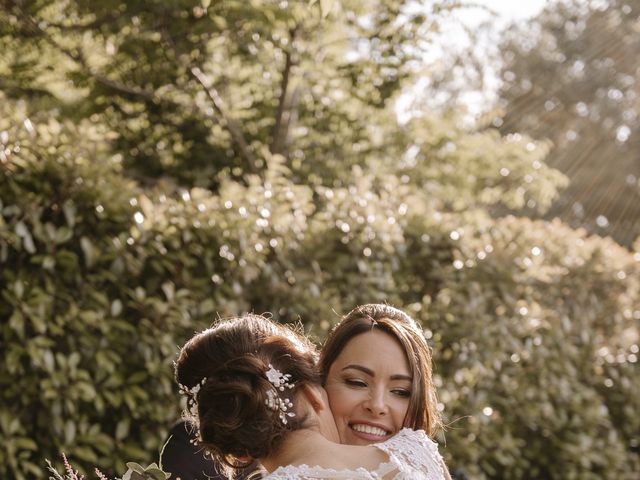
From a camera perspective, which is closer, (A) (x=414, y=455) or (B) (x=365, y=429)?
(A) (x=414, y=455)

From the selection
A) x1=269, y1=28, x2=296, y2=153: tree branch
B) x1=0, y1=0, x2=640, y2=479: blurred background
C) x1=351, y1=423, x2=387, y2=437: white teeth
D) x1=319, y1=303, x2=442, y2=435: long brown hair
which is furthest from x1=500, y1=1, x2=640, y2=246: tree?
x1=351, y1=423, x2=387, y2=437: white teeth

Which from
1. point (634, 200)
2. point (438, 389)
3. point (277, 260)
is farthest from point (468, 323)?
point (634, 200)

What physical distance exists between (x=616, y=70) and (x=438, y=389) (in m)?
25.2

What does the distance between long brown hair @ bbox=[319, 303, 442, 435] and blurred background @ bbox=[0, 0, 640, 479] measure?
3.76 ft

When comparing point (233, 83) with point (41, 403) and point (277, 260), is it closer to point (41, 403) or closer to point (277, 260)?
point (277, 260)

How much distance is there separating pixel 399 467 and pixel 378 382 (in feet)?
2.71

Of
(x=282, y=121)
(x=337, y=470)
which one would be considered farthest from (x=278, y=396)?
(x=282, y=121)

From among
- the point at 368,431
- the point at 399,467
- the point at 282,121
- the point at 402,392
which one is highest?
the point at 282,121

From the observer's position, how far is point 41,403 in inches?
156

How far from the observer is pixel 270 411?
246 centimetres

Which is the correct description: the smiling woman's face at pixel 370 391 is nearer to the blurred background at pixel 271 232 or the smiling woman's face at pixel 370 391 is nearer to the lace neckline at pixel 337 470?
the lace neckline at pixel 337 470

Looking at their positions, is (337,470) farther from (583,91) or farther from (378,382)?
(583,91)

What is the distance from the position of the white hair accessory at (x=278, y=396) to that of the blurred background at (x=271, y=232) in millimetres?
1031

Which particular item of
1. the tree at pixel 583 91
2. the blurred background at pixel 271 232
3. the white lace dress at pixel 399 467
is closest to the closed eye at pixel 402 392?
the white lace dress at pixel 399 467
